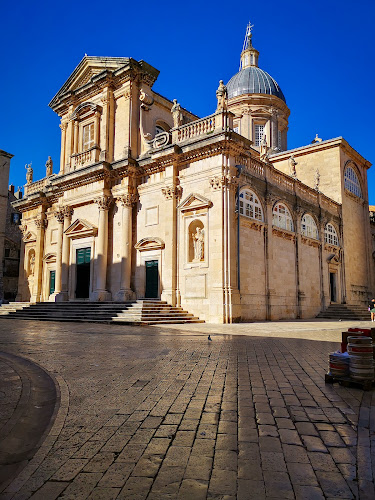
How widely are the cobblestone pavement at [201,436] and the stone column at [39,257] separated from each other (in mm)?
25532

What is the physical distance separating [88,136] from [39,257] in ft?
33.8

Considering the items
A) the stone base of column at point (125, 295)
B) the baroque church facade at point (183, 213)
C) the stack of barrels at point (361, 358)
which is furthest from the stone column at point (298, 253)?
the stack of barrels at point (361, 358)

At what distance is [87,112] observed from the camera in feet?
90.7

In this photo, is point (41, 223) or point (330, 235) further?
point (41, 223)

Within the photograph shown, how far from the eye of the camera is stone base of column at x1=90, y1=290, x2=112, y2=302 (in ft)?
75.5

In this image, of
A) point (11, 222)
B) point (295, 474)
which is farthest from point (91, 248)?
point (295, 474)

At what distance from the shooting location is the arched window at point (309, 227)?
25812mm

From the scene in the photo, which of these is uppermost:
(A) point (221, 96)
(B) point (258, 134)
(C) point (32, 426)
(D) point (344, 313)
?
(B) point (258, 134)

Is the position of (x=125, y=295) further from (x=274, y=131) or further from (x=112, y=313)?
(x=274, y=131)

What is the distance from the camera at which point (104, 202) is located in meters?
24.2

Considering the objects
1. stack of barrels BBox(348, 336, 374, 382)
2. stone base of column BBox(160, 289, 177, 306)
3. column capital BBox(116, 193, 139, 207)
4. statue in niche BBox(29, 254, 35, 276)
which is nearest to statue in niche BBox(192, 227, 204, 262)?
stone base of column BBox(160, 289, 177, 306)

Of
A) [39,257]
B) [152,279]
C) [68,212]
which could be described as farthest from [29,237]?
[152,279]

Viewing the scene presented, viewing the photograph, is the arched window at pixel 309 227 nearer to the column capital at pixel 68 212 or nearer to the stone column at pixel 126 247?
the stone column at pixel 126 247

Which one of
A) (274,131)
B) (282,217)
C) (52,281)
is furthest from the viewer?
A: (274,131)
